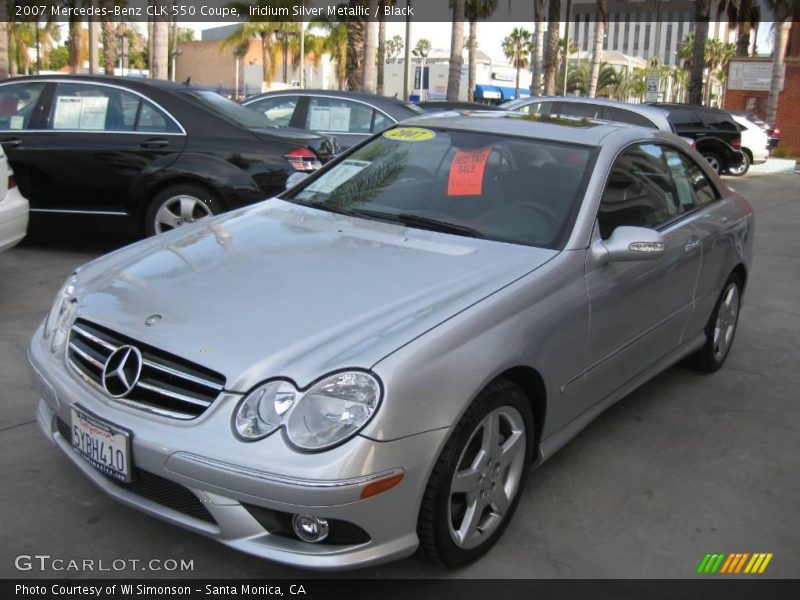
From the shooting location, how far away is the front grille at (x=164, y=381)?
2645 millimetres

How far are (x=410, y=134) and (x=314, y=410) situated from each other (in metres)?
2.24

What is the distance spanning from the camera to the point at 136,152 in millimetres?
6984

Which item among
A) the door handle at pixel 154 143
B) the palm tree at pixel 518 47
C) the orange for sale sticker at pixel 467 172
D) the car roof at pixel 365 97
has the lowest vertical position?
the door handle at pixel 154 143

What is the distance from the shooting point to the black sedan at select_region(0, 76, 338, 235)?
22.8 ft

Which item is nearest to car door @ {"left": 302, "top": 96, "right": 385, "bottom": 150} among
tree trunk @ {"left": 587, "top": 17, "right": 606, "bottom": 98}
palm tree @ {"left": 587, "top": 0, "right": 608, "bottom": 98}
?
palm tree @ {"left": 587, "top": 0, "right": 608, "bottom": 98}

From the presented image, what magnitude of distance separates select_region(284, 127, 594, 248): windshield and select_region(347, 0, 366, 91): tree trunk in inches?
649

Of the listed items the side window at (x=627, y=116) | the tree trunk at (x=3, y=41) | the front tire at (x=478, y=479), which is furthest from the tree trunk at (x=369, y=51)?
the front tire at (x=478, y=479)

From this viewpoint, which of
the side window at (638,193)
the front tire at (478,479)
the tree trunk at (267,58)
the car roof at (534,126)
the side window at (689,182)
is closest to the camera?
the front tire at (478,479)

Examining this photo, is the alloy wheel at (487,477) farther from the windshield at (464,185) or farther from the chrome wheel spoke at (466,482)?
the windshield at (464,185)

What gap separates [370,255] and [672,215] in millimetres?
1880

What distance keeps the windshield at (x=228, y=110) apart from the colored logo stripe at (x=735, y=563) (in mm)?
5265

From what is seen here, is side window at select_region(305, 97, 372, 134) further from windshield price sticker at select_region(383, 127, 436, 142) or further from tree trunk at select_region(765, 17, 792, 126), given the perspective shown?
tree trunk at select_region(765, 17, 792, 126)

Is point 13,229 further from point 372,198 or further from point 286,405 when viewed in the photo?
point 286,405

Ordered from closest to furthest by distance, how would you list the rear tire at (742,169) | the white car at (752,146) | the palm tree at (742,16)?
the rear tire at (742,169), the white car at (752,146), the palm tree at (742,16)
